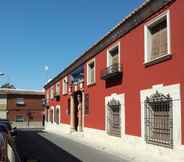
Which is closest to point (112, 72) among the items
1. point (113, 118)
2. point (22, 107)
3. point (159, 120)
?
point (113, 118)

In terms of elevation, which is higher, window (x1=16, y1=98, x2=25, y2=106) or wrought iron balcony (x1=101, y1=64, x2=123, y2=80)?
wrought iron balcony (x1=101, y1=64, x2=123, y2=80)

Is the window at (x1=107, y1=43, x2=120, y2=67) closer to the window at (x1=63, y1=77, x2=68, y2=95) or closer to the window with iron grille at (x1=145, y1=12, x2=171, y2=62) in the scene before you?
the window with iron grille at (x1=145, y1=12, x2=171, y2=62)

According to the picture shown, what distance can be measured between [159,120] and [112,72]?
5.36m

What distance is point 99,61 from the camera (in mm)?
22672

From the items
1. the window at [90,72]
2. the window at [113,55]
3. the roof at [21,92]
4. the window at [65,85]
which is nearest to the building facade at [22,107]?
the roof at [21,92]

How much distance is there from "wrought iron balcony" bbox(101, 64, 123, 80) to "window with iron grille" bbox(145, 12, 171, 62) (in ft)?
10.1

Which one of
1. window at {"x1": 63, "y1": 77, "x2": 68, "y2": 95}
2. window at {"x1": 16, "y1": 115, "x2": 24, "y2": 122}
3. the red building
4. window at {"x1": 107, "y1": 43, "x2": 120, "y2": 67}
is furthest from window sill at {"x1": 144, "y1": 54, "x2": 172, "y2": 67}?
window at {"x1": 16, "y1": 115, "x2": 24, "y2": 122}

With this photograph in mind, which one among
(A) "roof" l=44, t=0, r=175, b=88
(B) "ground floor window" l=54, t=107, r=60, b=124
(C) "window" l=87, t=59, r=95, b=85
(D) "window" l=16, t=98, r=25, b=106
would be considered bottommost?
(B) "ground floor window" l=54, t=107, r=60, b=124

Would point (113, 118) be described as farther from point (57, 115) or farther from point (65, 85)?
point (57, 115)

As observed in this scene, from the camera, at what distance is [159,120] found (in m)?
14.3

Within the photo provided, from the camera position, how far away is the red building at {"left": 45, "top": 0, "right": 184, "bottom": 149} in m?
13.1

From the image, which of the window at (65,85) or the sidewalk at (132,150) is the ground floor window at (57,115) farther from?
the sidewalk at (132,150)

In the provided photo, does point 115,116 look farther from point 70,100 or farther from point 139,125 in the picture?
point 70,100

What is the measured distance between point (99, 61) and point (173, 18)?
31.8 ft
